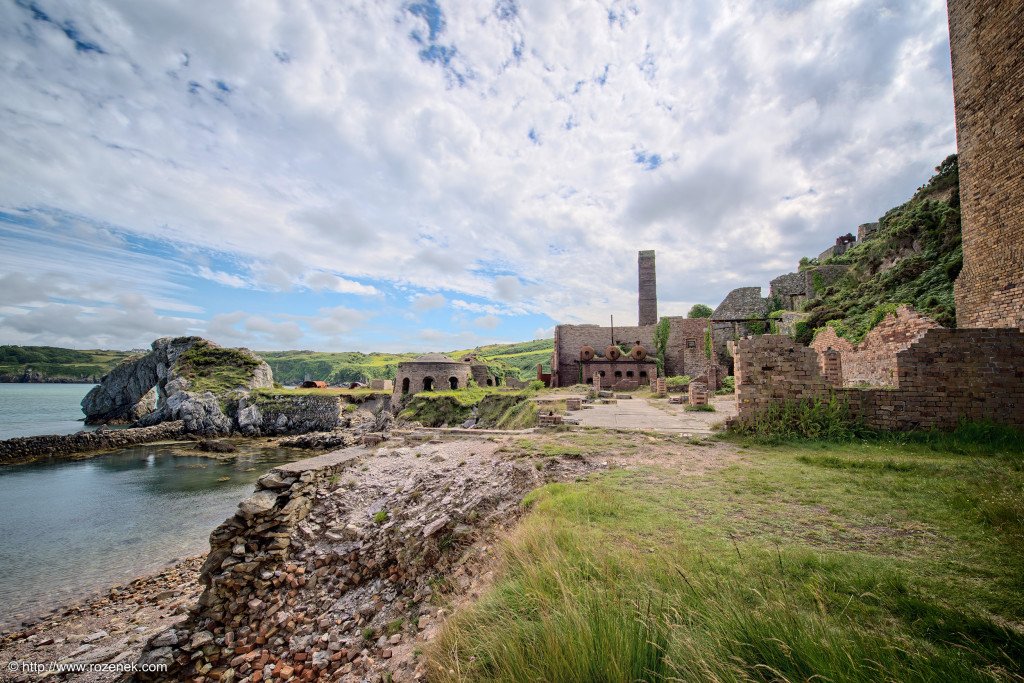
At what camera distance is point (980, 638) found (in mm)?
1968

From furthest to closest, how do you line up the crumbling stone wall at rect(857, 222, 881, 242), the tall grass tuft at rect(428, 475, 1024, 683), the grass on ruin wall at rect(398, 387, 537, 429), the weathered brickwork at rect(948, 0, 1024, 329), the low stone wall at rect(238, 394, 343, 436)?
the low stone wall at rect(238, 394, 343, 436) → the crumbling stone wall at rect(857, 222, 881, 242) → the grass on ruin wall at rect(398, 387, 537, 429) → the weathered brickwork at rect(948, 0, 1024, 329) → the tall grass tuft at rect(428, 475, 1024, 683)

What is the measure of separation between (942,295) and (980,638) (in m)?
15.1

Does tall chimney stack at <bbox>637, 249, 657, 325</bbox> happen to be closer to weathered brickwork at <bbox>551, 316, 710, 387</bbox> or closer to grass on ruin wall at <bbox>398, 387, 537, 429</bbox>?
weathered brickwork at <bbox>551, 316, 710, 387</bbox>

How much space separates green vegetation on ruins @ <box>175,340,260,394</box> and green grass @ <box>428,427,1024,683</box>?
1650 inches

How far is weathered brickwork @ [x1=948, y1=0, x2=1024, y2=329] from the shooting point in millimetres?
9094

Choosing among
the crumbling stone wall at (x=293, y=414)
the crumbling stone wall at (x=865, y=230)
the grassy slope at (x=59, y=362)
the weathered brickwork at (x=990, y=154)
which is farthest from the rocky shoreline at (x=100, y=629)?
the grassy slope at (x=59, y=362)

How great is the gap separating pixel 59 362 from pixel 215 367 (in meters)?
122

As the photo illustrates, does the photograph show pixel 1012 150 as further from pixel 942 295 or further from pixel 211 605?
pixel 211 605

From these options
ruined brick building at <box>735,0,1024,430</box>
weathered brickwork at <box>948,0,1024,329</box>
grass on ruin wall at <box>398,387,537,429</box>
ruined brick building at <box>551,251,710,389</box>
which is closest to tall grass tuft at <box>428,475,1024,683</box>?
ruined brick building at <box>735,0,1024,430</box>

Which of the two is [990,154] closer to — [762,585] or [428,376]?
[762,585]

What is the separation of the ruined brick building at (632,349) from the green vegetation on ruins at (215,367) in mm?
31183

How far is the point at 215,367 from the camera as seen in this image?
38.2 meters

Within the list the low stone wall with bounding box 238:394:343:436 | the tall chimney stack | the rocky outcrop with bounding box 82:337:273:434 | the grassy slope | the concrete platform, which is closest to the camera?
the concrete platform

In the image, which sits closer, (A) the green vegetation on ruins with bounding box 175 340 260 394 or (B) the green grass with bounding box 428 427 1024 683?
(B) the green grass with bounding box 428 427 1024 683
